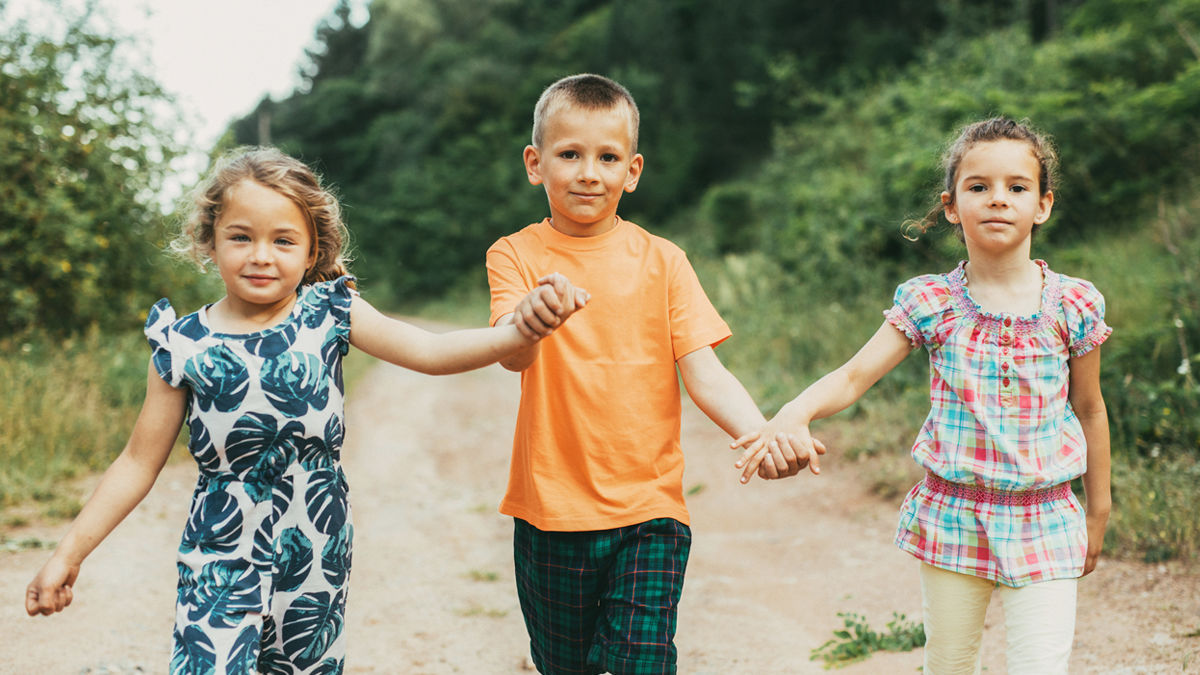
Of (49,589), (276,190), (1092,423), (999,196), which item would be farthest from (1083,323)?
(49,589)

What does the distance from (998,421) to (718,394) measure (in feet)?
2.38

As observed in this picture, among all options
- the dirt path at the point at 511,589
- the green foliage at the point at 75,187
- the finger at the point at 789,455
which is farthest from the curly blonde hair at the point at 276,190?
the green foliage at the point at 75,187

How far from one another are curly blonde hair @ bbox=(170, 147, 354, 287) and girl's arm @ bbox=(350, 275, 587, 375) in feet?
0.66

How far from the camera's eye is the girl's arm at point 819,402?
250cm

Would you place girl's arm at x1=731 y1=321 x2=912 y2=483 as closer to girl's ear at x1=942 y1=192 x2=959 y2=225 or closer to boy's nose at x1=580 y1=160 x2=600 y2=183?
girl's ear at x1=942 y1=192 x2=959 y2=225

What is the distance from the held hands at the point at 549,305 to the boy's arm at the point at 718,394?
0.52 metres

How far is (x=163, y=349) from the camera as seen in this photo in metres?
2.36

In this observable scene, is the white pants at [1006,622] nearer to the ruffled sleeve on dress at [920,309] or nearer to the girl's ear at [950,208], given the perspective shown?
the ruffled sleeve on dress at [920,309]

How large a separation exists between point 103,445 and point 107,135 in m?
3.24

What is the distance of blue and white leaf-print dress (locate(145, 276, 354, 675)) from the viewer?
2283 mm

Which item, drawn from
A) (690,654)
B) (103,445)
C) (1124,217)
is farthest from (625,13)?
(690,654)

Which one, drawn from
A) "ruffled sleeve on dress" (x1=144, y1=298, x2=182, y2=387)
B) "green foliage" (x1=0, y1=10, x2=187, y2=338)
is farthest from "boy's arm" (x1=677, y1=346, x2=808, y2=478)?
"green foliage" (x1=0, y1=10, x2=187, y2=338)

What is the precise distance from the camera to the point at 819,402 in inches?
103

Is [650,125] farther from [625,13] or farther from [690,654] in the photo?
[690,654]
